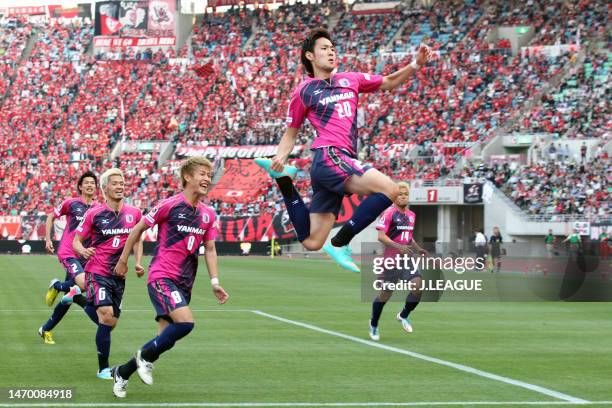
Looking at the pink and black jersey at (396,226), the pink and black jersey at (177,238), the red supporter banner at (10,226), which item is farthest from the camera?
the red supporter banner at (10,226)

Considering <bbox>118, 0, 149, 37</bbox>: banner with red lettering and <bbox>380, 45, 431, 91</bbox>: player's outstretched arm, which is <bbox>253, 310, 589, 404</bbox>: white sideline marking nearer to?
<bbox>380, 45, 431, 91</bbox>: player's outstretched arm

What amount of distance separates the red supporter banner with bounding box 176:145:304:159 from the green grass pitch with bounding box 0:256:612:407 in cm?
3396

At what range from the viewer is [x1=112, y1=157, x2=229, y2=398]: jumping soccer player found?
973 cm

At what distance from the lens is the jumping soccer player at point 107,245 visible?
11719 millimetres

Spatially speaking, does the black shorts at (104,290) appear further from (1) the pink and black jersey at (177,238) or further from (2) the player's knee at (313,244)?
(2) the player's knee at (313,244)

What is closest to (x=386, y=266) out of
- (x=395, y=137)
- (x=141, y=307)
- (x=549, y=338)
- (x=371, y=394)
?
(x=549, y=338)

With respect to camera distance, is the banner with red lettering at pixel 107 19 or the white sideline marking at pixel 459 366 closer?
the white sideline marking at pixel 459 366

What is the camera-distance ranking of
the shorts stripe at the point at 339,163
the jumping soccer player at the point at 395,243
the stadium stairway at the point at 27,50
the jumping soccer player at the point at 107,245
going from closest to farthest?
the shorts stripe at the point at 339,163 → the jumping soccer player at the point at 107,245 → the jumping soccer player at the point at 395,243 → the stadium stairway at the point at 27,50

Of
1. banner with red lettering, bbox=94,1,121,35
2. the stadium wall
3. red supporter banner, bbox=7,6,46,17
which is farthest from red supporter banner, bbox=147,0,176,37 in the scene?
the stadium wall

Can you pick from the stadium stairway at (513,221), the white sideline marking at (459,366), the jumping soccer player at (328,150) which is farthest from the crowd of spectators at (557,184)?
the jumping soccer player at (328,150)

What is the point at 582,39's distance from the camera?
54.2 meters

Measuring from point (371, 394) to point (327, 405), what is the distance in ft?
2.80

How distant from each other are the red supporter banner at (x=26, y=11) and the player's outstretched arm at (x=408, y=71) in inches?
3005

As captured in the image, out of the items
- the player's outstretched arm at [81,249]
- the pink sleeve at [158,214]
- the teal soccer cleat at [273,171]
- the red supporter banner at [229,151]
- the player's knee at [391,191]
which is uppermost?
the red supporter banner at [229,151]
